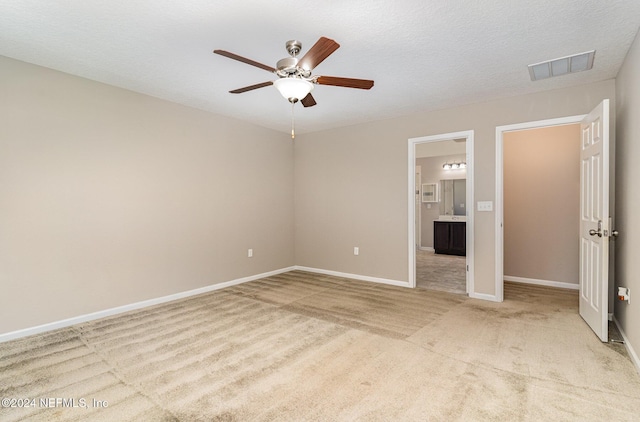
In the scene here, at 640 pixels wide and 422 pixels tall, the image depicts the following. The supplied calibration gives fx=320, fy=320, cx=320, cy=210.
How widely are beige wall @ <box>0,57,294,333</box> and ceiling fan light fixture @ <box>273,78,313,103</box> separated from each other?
235cm

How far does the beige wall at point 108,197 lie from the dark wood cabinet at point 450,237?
4.76m

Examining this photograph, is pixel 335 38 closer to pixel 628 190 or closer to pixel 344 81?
pixel 344 81

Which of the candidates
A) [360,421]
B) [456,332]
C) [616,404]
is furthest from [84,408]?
[616,404]

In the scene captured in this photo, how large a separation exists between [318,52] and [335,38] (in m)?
0.64

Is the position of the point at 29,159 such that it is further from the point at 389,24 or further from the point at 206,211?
the point at 389,24

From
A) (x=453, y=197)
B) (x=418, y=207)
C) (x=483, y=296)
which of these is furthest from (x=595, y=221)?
(x=418, y=207)

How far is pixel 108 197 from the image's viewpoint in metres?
3.48

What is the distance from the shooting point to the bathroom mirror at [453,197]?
26.1 ft

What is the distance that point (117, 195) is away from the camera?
355 cm

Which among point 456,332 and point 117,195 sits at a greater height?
point 117,195

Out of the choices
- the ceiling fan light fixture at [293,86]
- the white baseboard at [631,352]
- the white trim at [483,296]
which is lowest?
the white trim at [483,296]

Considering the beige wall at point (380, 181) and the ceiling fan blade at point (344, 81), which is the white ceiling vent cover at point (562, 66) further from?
the ceiling fan blade at point (344, 81)

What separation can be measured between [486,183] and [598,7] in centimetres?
218

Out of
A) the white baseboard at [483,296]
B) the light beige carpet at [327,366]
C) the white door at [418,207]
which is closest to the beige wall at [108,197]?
the light beige carpet at [327,366]
